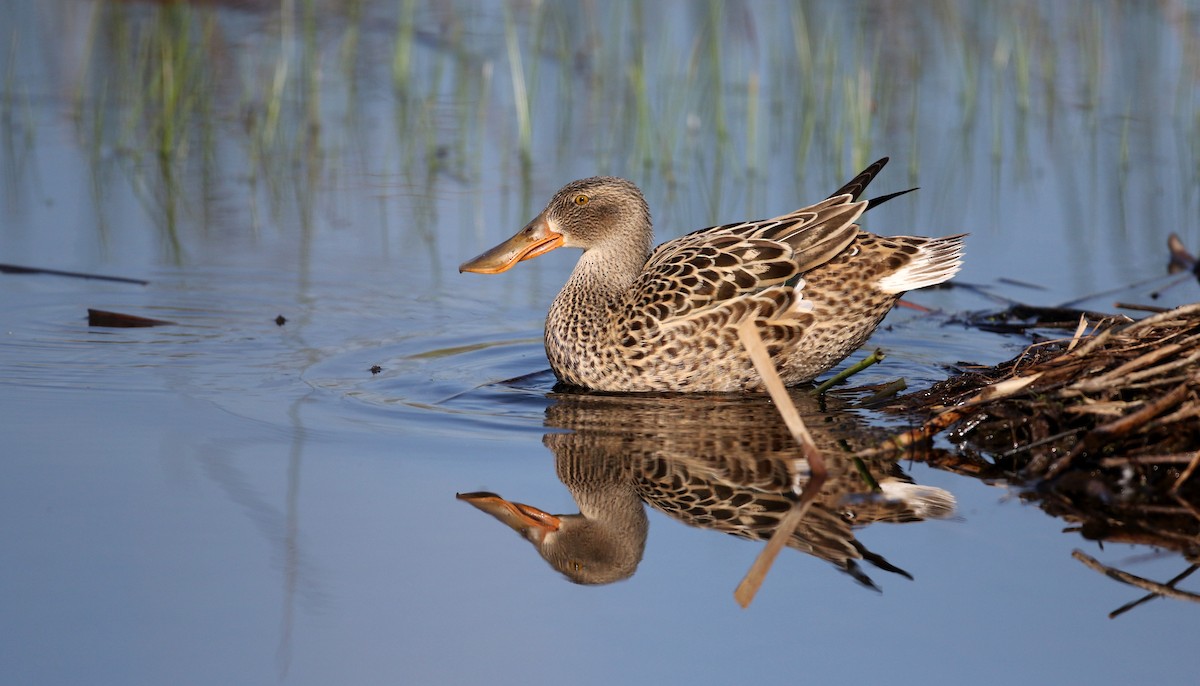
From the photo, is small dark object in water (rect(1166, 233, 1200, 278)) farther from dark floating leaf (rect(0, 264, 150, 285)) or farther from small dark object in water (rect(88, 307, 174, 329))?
dark floating leaf (rect(0, 264, 150, 285))

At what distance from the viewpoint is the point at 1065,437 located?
524 centimetres

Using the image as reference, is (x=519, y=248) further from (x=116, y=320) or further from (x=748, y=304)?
(x=116, y=320)

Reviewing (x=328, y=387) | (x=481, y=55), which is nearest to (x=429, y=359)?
(x=328, y=387)

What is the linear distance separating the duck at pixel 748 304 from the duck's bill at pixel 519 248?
0.45 metres

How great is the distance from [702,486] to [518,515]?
Answer: 2.16 ft

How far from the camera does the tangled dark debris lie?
480cm

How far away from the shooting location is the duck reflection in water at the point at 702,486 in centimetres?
465

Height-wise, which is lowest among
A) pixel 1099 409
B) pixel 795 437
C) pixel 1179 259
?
pixel 795 437

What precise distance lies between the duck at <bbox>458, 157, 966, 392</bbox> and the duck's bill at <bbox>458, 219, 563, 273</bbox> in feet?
1.47

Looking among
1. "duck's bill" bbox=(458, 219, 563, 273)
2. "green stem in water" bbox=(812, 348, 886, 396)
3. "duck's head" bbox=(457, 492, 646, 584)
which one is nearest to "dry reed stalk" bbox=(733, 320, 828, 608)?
"duck's head" bbox=(457, 492, 646, 584)

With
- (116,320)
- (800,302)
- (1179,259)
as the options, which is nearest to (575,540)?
(800,302)

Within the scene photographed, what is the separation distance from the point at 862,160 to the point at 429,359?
3861 millimetres

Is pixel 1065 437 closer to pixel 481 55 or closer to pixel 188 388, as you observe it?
pixel 188 388

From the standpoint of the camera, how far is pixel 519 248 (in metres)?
7.21
